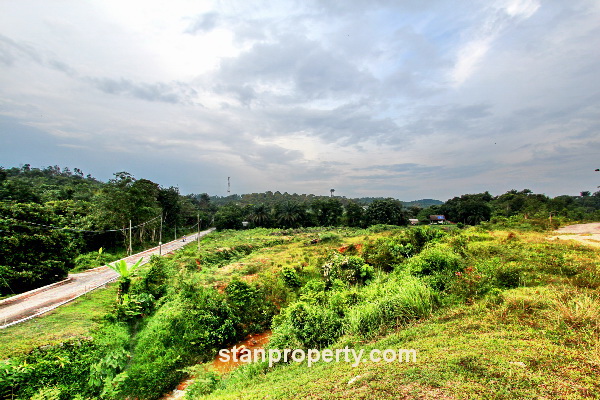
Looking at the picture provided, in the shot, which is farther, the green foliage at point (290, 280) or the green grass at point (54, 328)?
the green foliage at point (290, 280)

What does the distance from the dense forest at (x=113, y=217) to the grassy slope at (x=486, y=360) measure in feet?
51.3

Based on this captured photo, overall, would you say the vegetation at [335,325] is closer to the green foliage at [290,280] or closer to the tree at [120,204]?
the green foliage at [290,280]

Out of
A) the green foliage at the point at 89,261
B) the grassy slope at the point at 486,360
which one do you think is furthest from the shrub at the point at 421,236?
the green foliage at the point at 89,261

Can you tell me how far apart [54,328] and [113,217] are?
2273 centimetres

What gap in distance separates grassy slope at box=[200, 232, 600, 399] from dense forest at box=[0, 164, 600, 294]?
615 inches

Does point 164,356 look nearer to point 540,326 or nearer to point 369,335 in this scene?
point 369,335

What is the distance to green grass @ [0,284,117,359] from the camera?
7330 millimetres

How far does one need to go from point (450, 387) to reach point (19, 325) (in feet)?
46.3

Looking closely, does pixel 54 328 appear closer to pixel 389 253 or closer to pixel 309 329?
pixel 309 329

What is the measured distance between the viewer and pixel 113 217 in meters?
28.1

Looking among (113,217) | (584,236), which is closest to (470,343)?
(584,236)

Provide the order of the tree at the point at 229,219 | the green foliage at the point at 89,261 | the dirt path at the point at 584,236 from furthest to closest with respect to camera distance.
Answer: the tree at the point at 229,219
the green foliage at the point at 89,261
the dirt path at the point at 584,236

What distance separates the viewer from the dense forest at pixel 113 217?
45.2ft

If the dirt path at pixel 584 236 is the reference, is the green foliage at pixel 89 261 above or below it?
below
